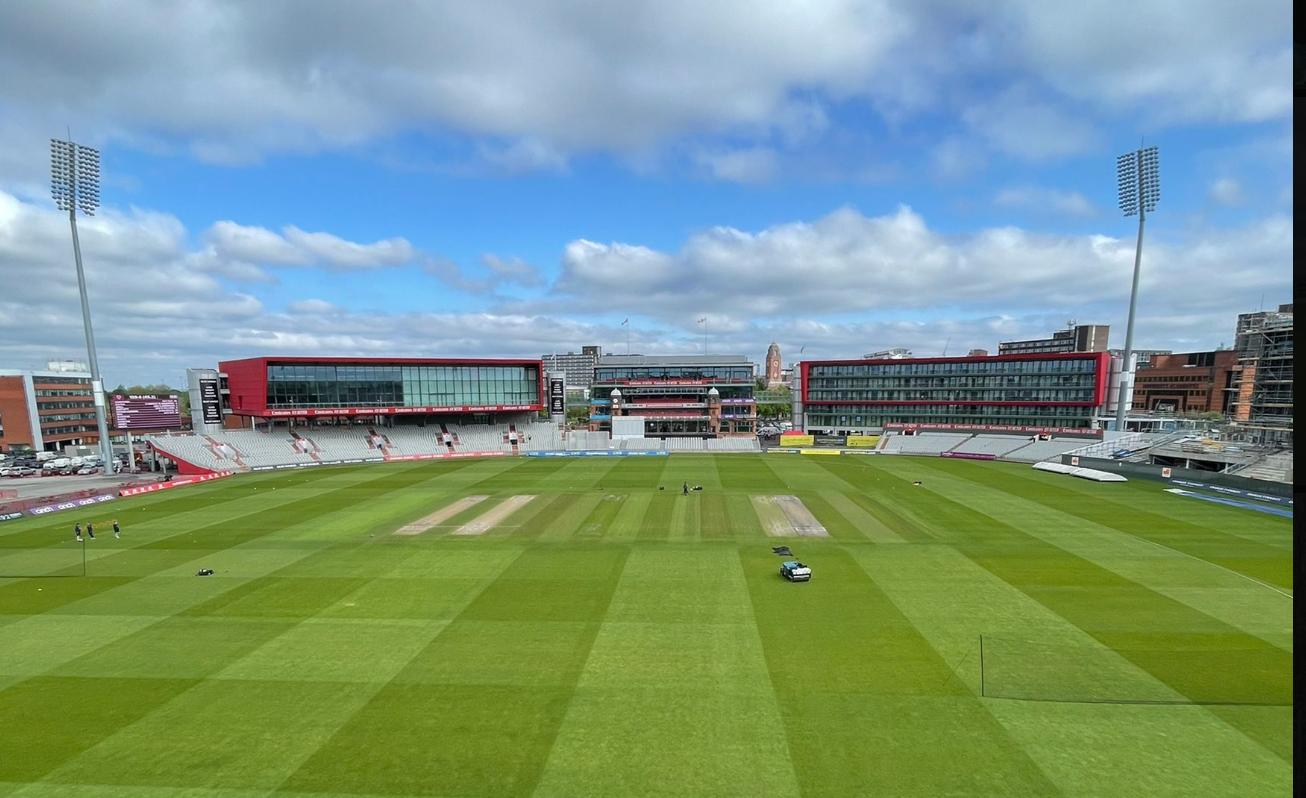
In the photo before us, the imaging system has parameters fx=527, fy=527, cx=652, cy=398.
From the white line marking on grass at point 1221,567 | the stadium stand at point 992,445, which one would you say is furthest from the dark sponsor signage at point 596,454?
the white line marking on grass at point 1221,567

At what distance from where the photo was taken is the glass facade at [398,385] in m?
79.3

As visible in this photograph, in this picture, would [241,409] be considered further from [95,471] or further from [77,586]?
[77,586]

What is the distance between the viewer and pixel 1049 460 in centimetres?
7256

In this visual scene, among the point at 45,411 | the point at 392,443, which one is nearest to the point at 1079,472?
the point at 392,443

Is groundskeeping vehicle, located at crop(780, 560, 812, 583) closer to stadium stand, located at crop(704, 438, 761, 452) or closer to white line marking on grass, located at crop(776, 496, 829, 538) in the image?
white line marking on grass, located at crop(776, 496, 829, 538)

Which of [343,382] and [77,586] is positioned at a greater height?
[343,382]

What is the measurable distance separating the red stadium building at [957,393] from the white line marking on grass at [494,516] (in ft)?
228

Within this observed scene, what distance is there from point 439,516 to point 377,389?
4808cm

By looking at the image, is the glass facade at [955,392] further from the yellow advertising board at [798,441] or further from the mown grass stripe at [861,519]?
the mown grass stripe at [861,519]

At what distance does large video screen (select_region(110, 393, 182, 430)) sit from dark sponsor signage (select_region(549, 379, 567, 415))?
51947 mm

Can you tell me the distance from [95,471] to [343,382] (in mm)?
33581

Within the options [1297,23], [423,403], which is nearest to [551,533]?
[1297,23]

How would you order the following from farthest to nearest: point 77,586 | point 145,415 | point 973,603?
point 145,415, point 77,586, point 973,603

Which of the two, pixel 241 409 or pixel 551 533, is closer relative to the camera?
pixel 551 533
